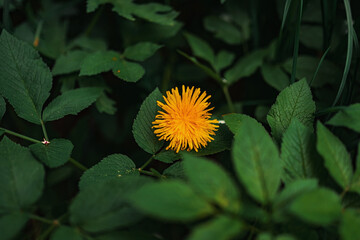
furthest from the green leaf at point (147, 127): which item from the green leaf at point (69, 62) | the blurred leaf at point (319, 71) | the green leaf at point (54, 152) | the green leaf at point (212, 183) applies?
the blurred leaf at point (319, 71)

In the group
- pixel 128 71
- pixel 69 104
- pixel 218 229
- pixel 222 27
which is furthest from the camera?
pixel 222 27

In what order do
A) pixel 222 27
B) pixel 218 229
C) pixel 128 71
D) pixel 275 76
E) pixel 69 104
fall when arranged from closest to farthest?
pixel 218 229 → pixel 69 104 → pixel 128 71 → pixel 275 76 → pixel 222 27

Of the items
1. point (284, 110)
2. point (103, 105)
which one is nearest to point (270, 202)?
point (284, 110)

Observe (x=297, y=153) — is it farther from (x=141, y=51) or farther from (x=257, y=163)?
(x=141, y=51)

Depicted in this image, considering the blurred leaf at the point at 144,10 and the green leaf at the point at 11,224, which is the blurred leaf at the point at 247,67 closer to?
the blurred leaf at the point at 144,10

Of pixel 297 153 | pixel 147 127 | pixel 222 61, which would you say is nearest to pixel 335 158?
pixel 297 153

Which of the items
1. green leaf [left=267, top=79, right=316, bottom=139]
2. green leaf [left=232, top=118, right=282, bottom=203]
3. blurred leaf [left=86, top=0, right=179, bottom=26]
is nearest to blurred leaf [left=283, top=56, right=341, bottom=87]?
green leaf [left=267, top=79, right=316, bottom=139]

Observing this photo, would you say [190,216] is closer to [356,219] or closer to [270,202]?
[270,202]
